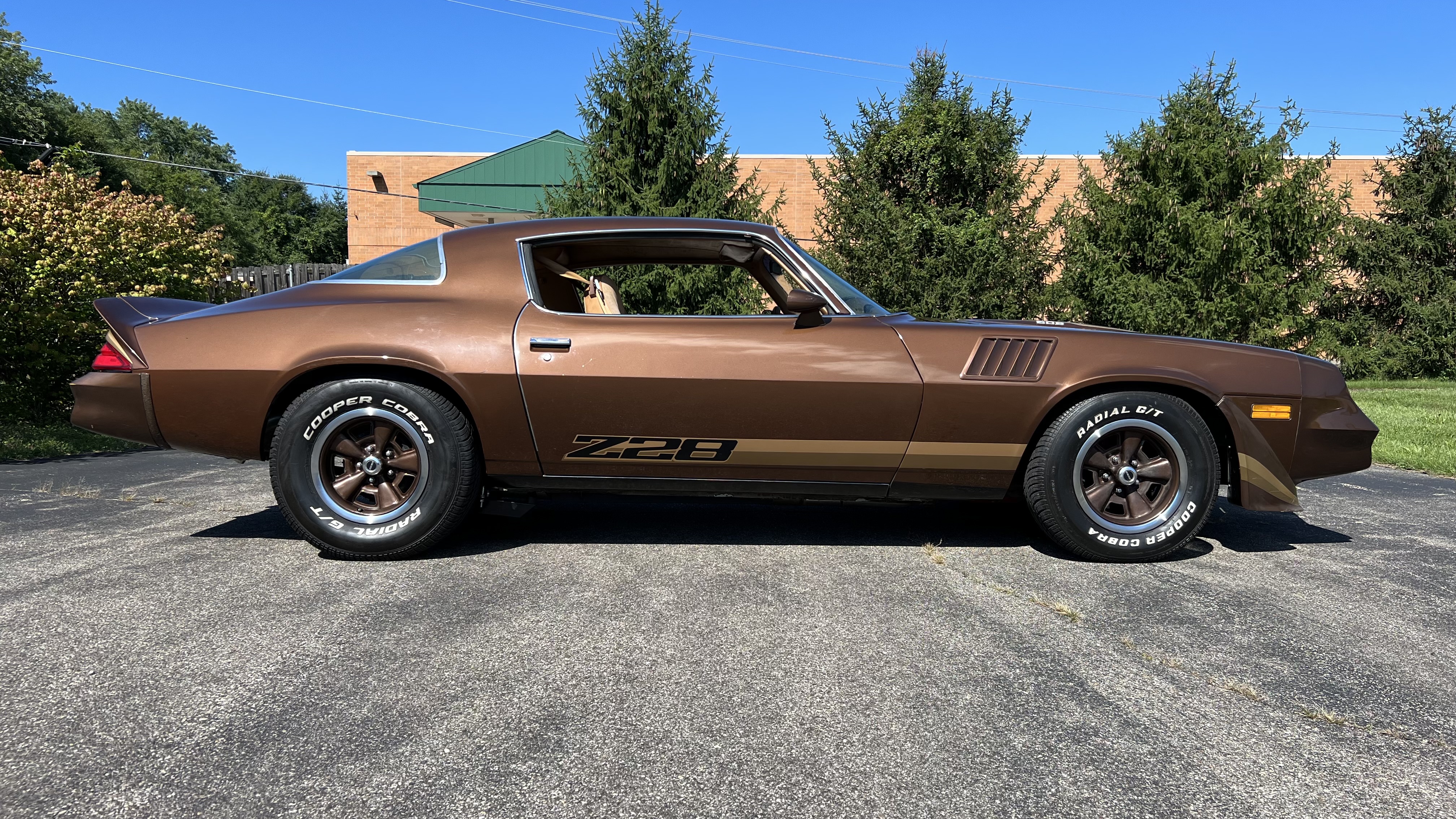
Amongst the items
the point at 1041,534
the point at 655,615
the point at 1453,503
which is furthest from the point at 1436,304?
the point at 655,615

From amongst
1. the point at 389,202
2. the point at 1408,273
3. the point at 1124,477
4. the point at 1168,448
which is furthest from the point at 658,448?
the point at 389,202

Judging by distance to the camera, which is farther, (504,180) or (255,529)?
(504,180)

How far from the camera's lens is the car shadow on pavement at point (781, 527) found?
3689mm

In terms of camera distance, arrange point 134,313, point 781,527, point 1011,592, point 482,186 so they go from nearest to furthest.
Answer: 1. point 1011,592
2. point 134,313
3. point 781,527
4. point 482,186

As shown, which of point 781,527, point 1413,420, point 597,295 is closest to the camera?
point 781,527

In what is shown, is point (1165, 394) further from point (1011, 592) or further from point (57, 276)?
point (57, 276)

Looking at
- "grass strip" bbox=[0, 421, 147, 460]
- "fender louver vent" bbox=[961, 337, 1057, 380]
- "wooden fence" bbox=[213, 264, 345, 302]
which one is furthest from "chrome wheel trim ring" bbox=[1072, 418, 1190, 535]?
"wooden fence" bbox=[213, 264, 345, 302]

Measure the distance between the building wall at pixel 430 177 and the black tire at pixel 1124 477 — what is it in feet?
73.1

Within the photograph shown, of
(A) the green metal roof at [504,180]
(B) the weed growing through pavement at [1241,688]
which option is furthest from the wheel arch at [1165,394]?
(A) the green metal roof at [504,180]

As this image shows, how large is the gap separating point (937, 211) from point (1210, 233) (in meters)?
4.22

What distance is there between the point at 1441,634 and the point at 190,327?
467cm

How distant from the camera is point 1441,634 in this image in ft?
8.50

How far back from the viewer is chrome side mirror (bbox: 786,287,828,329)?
10.9 ft

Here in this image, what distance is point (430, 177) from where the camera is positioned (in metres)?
28.8
